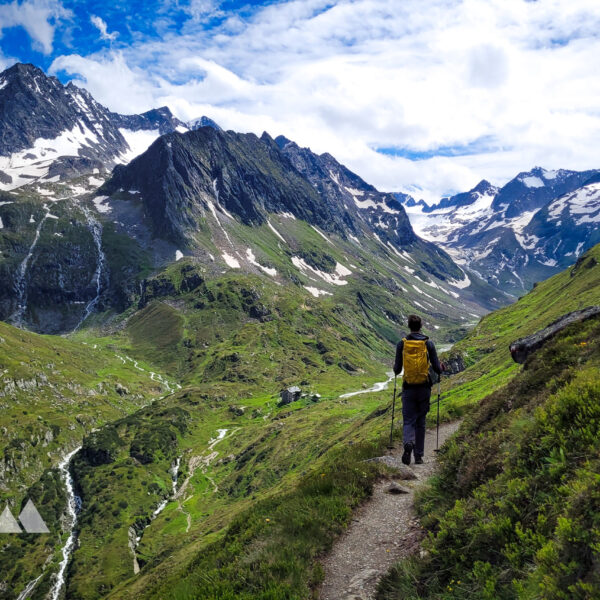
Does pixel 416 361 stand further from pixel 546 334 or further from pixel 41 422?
pixel 41 422

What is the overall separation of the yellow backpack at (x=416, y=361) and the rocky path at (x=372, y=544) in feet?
12.0

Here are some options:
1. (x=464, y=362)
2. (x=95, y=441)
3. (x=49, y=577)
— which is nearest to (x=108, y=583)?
(x=49, y=577)

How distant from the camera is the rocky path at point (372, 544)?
9445 mm

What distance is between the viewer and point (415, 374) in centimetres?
1420

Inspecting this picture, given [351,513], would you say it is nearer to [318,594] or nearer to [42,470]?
[318,594]

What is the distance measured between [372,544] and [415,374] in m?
5.48

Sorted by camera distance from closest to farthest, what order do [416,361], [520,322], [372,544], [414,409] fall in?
[372,544] → [416,361] → [414,409] → [520,322]

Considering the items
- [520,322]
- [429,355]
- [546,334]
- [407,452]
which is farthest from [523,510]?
[520,322]

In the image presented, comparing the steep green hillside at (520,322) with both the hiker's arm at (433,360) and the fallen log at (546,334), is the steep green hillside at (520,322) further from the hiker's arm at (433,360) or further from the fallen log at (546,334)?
the hiker's arm at (433,360)

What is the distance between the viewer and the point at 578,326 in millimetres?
15297

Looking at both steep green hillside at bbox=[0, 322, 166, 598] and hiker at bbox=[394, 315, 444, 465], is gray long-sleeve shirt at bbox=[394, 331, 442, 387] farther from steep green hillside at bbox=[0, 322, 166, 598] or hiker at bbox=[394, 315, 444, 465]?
steep green hillside at bbox=[0, 322, 166, 598]

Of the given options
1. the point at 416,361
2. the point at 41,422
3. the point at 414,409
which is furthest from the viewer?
the point at 41,422

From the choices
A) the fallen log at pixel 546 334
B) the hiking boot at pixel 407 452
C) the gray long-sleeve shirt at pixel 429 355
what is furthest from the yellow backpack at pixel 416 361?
the fallen log at pixel 546 334

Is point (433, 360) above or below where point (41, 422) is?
above
